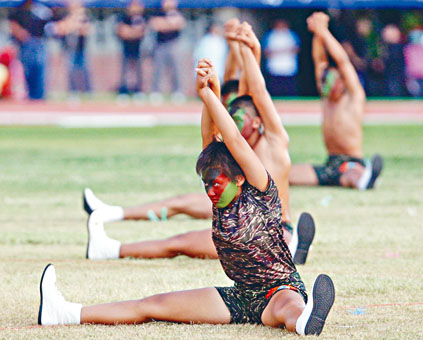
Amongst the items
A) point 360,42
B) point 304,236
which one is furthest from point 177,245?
point 360,42

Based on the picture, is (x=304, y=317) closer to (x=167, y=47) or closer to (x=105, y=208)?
A: (x=105, y=208)

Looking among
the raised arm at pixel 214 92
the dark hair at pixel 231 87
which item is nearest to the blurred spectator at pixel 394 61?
the dark hair at pixel 231 87

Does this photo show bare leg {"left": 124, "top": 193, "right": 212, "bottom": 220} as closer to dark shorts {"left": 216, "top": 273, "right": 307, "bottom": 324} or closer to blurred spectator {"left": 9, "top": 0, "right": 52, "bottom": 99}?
dark shorts {"left": 216, "top": 273, "right": 307, "bottom": 324}

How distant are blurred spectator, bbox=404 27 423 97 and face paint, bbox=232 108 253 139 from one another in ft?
64.6

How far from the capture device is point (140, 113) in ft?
68.1

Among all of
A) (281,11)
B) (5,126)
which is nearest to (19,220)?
(5,126)

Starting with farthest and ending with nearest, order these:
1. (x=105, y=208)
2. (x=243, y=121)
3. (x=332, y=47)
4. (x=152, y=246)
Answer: (x=332, y=47), (x=105, y=208), (x=152, y=246), (x=243, y=121)

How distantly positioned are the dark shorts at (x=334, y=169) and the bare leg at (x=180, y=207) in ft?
8.77

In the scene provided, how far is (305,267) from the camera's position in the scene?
18.6 feet

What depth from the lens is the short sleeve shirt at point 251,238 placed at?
4266 mm

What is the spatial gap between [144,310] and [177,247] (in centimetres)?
146

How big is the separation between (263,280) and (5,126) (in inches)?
558

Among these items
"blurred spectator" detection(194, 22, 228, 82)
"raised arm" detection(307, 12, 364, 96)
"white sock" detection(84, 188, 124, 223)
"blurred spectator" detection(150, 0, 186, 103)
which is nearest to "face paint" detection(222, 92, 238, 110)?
"white sock" detection(84, 188, 124, 223)

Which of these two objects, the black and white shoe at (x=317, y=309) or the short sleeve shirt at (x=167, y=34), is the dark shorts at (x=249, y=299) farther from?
the short sleeve shirt at (x=167, y=34)
